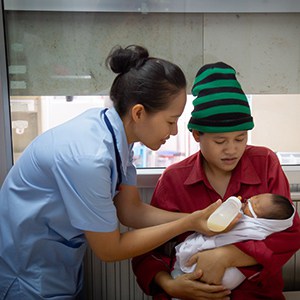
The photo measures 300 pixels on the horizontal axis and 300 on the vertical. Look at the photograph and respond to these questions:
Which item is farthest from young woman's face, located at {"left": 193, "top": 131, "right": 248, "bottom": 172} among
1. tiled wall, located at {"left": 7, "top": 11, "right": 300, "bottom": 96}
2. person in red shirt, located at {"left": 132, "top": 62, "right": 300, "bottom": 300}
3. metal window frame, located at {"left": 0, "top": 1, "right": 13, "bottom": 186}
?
metal window frame, located at {"left": 0, "top": 1, "right": 13, "bottom": 186}

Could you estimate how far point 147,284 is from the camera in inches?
56.3

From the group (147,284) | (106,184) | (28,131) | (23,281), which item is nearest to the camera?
(106,184)

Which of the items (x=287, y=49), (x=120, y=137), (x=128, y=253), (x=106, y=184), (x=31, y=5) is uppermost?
(x=31, y=5)

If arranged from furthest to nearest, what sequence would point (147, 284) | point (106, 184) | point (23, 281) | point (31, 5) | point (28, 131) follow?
point (28, 131) → point (31, 5) → point (147, 284) → point (23, 281) → point (106, 184)

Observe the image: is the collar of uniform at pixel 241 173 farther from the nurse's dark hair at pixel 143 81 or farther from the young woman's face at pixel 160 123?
the nurse's dark hair at pixel 143 81

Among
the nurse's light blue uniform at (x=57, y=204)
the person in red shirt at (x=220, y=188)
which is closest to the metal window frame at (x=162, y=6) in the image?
the person in red shirt at (x=220, y=188)

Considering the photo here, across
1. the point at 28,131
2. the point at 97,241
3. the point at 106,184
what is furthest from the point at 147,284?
the point at 28,131

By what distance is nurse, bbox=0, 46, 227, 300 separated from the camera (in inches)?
45.2

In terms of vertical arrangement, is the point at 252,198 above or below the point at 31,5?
below

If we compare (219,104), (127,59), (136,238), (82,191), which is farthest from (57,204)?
(219,104)

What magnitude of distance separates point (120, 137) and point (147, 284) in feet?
1.95

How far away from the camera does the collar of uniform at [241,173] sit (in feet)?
4.64

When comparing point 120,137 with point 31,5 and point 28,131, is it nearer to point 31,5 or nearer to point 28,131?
point 28,131

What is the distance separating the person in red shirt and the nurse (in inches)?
5.2
